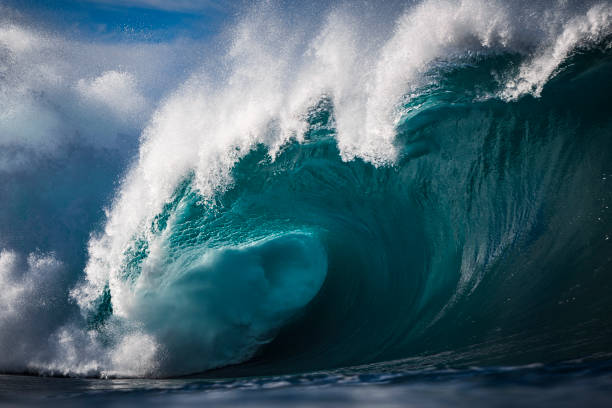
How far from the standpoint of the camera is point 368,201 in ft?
20.3

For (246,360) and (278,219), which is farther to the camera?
(278,219)

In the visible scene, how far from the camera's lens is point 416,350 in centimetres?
428

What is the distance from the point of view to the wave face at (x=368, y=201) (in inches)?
181

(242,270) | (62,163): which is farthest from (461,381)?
(62,163)

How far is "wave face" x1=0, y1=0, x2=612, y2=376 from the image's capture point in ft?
15.1

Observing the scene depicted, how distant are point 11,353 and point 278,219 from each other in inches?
166

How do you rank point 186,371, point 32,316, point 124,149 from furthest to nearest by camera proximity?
point 124,149 < point 32,316 < point 186,371

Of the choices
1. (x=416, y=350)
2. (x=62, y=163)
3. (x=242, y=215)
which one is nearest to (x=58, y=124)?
(x=62, y=163)

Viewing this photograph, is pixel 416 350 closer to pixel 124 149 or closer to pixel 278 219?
pixel 278 219

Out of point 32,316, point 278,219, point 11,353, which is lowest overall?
point 11,353

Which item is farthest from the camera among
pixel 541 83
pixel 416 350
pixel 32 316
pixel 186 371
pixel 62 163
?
pixel 62 163

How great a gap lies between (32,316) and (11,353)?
0.55 metres

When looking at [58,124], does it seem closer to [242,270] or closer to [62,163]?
[62,163]

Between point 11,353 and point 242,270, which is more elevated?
point 242,270
